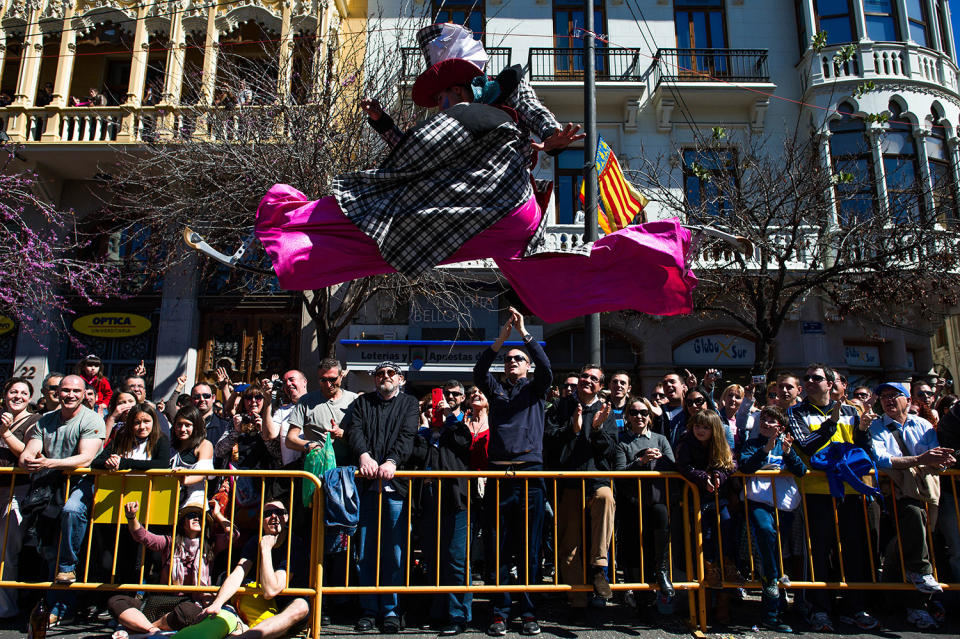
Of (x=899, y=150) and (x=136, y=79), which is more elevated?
(x=136, y=79)

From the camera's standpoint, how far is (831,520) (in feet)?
17.4

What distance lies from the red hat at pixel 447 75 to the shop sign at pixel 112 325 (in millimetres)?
12488

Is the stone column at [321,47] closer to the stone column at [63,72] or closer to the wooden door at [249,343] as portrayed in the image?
the wooden door at [249,343]

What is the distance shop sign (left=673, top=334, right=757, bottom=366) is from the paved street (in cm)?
935

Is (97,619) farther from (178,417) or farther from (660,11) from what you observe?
(660,11)

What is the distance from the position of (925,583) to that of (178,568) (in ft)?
17.9

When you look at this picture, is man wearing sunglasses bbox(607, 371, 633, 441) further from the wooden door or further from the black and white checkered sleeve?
the wooden door

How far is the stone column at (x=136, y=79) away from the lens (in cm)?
1371

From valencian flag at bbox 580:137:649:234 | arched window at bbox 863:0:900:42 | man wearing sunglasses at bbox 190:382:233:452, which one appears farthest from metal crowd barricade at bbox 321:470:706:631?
arched window at bbox 863:0:900:42

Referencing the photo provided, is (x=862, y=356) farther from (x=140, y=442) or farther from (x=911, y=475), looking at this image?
(x=140, y=442)

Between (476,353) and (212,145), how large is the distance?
6079mm

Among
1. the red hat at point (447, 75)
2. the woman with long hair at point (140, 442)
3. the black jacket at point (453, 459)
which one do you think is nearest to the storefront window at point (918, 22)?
the black jacket at point (453, 459)

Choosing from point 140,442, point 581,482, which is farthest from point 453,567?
point 140,442

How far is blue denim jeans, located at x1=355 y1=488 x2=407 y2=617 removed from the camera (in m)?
5.04
